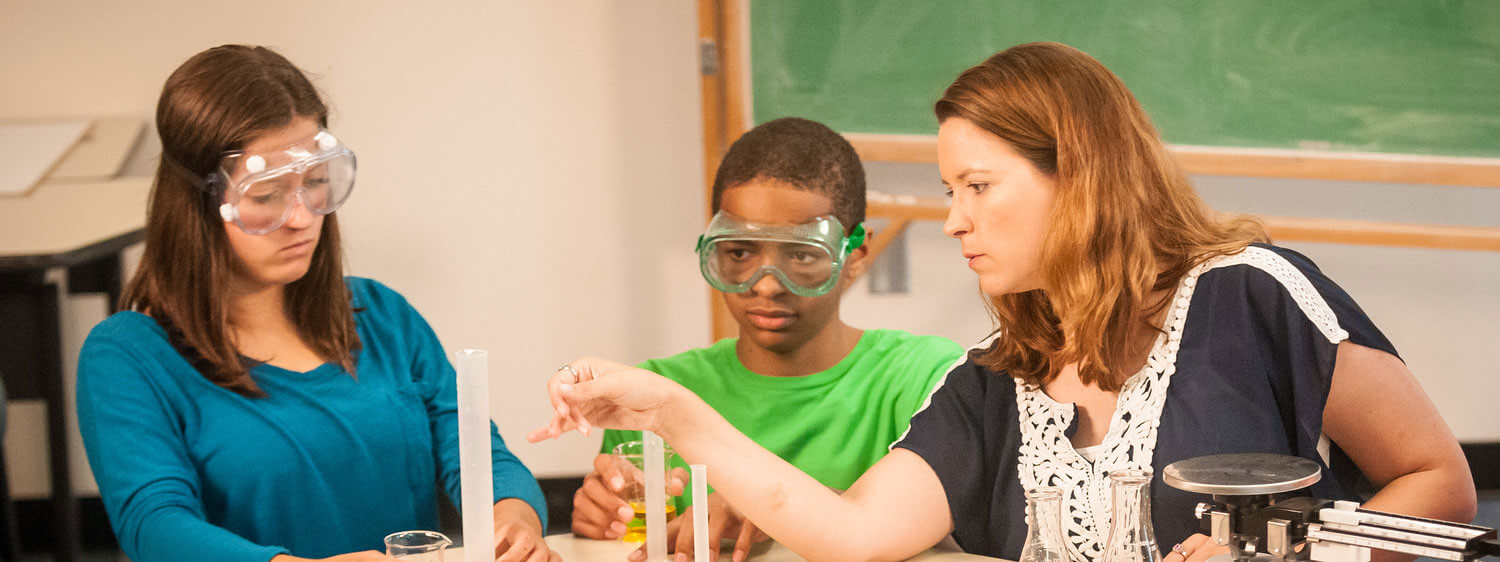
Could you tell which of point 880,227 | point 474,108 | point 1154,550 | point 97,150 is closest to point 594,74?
point 474,108

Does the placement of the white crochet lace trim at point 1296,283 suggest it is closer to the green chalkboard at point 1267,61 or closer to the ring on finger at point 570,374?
the ring on finger at point 570,374

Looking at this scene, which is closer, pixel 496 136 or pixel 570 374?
pixel 570 374

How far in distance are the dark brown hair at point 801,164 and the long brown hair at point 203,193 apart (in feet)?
2.26

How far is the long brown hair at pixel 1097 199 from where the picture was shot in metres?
1.57

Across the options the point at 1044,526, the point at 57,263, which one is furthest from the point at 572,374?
the point at 57,263

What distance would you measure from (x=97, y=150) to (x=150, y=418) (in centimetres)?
230

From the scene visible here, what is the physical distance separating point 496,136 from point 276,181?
6.99ft

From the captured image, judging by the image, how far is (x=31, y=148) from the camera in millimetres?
3625

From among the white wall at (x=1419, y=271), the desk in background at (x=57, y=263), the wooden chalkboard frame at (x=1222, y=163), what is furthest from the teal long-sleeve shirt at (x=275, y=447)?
the white wall at (x=1419, y=271)

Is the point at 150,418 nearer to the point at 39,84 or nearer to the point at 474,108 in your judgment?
the point at 474,108

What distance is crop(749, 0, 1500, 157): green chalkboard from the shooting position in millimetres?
3211

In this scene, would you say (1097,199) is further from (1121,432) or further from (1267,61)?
(1267,61)

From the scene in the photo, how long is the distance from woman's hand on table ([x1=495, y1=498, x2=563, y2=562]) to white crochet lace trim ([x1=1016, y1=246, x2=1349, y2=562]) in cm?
63

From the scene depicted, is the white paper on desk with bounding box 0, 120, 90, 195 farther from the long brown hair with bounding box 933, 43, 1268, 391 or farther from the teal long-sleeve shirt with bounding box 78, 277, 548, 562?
the long brown hair with bounding box 933, 43, 1268, 391
